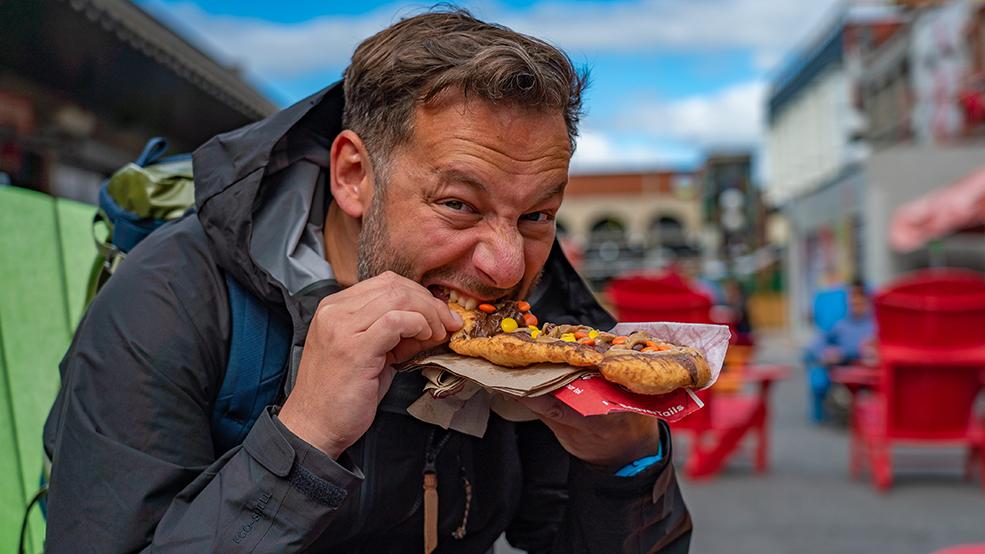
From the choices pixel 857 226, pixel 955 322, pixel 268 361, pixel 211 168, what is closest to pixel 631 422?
pixel 268 361

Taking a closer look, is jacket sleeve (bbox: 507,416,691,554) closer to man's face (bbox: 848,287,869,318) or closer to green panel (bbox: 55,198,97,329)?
green panel (bbox: 55,198,97,329)

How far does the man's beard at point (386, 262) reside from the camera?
2014mm

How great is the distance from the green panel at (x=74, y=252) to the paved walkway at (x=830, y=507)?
4315 mm

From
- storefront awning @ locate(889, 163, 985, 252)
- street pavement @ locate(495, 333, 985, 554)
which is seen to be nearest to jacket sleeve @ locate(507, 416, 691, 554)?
street pavement @ locate(495, 333, 985, 554)

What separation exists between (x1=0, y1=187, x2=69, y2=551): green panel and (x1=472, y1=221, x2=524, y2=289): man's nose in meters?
1.35

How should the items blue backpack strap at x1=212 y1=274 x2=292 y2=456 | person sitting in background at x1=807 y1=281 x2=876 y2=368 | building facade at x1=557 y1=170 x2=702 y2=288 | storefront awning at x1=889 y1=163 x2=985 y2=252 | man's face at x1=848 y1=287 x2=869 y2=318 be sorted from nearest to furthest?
blue backpack strap at x1=212 y1=274 x2=292 y2=456, person sitting in background at x1=807 y1=281 x2=876 y2=368, man's face at x1=848 y1=287 x2=869 y2=318, storefront awning at x1=889 y1=163 x2=985 y2=252, building facade at x1=557 y1=170 x2=702 y2=288

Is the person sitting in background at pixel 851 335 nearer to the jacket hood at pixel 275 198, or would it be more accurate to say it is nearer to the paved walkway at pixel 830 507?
the paved walkway at pixel 830 507

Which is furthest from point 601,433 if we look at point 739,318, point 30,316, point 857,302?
point 739,318

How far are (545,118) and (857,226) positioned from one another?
26.7 m

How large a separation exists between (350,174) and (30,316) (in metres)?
1.13

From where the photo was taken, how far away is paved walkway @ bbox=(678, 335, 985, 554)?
6430 millimetres

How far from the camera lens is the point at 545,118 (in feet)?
6.60

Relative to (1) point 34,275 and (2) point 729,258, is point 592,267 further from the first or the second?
(1) point 34,275

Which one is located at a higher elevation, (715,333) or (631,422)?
(715,333)
